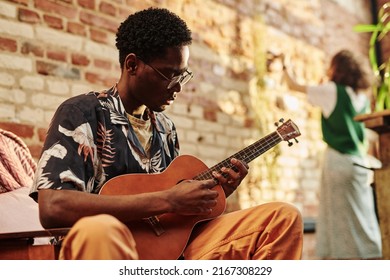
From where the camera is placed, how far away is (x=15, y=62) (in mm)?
2400

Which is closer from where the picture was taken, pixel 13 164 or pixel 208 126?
pixel 13 164

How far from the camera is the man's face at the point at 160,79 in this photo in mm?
1766

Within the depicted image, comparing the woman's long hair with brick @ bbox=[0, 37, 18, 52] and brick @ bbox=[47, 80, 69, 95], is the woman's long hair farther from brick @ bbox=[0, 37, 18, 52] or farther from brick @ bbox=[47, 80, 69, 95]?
brick @ bbox=[0, 37, 18, 52]

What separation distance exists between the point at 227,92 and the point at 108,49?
3.45 ft

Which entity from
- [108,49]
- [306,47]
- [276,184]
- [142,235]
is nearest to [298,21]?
[306,47]

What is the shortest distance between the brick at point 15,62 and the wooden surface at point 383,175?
1578 mm

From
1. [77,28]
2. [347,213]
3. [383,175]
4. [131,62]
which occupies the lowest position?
[347,213]

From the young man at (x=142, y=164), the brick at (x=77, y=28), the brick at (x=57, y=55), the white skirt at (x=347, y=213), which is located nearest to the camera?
the young man at (x=142, y=164)

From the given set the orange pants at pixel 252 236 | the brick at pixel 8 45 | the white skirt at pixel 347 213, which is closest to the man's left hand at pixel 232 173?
the orange pants at pixel 252 236

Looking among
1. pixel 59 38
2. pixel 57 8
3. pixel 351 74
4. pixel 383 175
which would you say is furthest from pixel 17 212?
pixel 351 74

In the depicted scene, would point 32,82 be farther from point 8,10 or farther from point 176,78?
point 176,78

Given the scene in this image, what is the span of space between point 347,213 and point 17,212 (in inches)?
94.1

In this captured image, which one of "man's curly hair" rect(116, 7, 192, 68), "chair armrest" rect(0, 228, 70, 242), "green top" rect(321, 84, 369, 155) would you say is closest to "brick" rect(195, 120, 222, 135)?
"green top" rect(321, 84, 369, 155)

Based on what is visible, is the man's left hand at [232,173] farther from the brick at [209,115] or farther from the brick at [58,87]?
the brick at [209,115]
